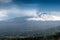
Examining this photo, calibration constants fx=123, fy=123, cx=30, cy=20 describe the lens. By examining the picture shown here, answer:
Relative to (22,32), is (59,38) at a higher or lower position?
lower

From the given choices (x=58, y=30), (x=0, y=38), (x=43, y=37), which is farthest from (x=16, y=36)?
(x=58, y=30)

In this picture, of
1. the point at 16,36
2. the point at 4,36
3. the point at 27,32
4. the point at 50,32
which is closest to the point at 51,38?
the point at 50,32

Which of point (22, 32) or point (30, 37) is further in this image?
point (30, 37)

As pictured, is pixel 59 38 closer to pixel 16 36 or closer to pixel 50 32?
pixel 50 32

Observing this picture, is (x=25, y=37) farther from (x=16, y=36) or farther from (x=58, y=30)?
(x=58, y=30)

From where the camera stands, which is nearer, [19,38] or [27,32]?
[27,32]

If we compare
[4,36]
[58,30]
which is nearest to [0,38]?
[4,36]

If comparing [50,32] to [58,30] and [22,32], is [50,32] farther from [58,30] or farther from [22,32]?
[22,32]
